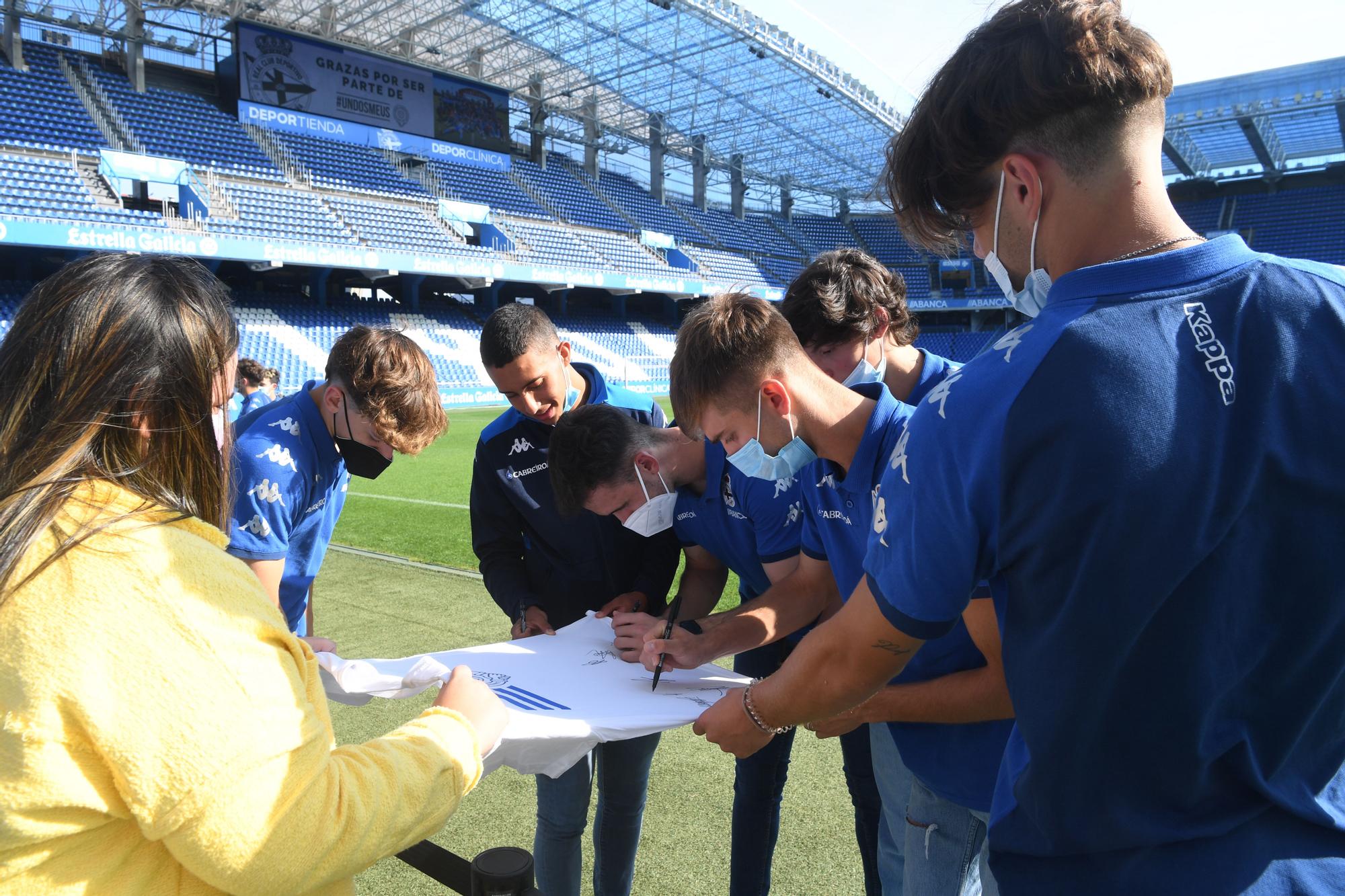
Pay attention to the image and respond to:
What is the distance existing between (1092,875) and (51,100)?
2998cm

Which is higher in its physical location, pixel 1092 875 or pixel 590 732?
pixel 1092 875

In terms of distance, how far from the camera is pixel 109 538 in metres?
0.95

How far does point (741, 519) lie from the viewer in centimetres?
267

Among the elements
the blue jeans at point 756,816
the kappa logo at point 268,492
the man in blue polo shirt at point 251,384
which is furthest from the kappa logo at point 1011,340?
the man in blue polo shirt at point 251,384

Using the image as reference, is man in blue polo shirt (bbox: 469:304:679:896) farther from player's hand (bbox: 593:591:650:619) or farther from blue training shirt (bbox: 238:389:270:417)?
blue training shirt (bbox: 238:389:270:417)

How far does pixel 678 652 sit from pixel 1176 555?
1561 millimetres

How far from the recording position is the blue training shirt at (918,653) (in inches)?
66.8

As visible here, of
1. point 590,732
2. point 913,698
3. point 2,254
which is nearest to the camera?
point 913,698

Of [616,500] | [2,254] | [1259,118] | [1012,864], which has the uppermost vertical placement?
[1259,118]

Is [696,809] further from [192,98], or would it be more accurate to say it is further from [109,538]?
[192,98]

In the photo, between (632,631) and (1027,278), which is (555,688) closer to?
(632,631)

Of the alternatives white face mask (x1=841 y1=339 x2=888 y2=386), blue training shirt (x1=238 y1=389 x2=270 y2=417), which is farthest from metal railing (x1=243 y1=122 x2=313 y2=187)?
white face mask (x1=841 y1=339 x2=888 y2=386)

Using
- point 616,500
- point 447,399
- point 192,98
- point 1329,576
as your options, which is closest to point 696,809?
point 616,500

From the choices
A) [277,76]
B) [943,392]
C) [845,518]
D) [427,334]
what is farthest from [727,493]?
[277,76]
